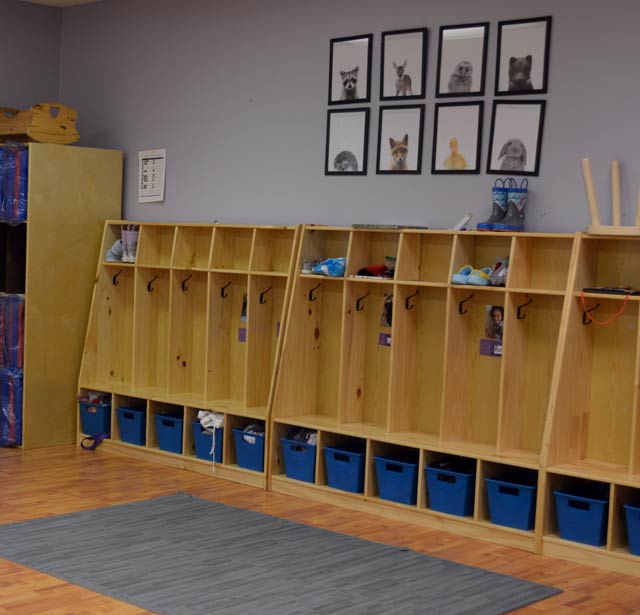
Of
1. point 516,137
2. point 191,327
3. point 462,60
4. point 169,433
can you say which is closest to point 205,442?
point 169,433

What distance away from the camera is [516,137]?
5402 mm

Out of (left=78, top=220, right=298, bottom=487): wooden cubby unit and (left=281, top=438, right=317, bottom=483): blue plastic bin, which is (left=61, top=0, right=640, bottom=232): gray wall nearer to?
(left=78, top=220, right=298, bottom=487): wooden cubby unit

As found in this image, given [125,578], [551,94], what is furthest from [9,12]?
[125,578]

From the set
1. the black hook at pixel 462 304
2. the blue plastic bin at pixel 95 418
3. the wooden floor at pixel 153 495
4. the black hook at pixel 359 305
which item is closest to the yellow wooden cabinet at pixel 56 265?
the blue plastic bin at pixel 95 418

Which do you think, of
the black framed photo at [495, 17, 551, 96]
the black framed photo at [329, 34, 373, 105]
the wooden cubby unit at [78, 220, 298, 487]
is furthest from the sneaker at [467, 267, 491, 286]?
the black framed photo at [329, 34, 373, 105]

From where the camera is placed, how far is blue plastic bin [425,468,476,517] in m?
5.28

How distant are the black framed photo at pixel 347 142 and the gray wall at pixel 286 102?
54mm

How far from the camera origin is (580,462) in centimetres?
509

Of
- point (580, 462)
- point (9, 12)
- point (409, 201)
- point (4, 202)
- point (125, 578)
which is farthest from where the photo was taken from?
point (9, 12)

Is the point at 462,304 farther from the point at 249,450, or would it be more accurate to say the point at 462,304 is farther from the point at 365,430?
the point at 249,450

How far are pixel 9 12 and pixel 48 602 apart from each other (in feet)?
16.3

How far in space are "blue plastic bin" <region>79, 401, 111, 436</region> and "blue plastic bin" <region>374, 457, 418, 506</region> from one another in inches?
87.9

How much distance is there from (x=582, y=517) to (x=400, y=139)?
7.65 ft

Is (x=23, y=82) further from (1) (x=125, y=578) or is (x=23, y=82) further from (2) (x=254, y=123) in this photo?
(1) (x=125, y=578)
